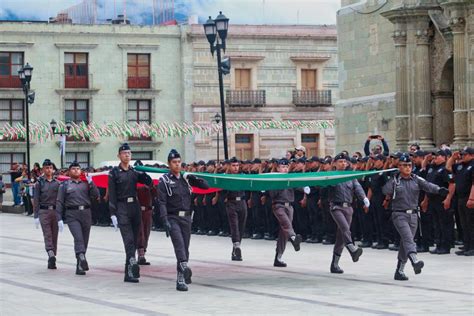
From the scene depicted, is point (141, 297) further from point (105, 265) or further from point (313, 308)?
point (105, 265)

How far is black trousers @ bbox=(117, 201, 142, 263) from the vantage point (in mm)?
18688

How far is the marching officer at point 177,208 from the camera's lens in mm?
17516

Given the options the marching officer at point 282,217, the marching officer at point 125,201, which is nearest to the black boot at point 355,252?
the marching officer at point 282,217

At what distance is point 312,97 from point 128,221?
5135cm

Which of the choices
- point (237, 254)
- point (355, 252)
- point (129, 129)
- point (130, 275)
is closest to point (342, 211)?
point (355, 252)

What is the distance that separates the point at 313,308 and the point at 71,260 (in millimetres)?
9709

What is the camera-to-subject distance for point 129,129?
65812mm

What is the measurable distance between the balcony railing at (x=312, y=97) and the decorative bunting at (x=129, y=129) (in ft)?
6.24

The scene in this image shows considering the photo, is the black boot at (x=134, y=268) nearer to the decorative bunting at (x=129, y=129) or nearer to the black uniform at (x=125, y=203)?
the black uniform at (x=125, y=203)

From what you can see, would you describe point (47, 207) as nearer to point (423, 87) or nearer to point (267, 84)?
point (423, 87)

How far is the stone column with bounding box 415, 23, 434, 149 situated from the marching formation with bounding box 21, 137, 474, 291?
324 cm

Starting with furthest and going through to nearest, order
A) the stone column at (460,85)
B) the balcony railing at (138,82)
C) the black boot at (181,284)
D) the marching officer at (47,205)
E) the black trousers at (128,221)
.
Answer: the balcony railing at (138,82)
the stone column at (460,85)
the marching officer at (47,205)
the black trousers at (128,221)
the black boot at (181,284)

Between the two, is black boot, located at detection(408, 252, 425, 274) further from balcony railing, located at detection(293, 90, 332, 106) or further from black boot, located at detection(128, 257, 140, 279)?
balcony railing, located at detection(293, 90, 332, 106)

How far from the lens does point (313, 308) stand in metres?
14.8
